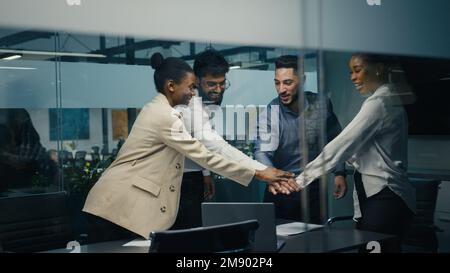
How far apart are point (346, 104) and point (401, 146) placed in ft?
1.58

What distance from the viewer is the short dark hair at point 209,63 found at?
3.46 meters

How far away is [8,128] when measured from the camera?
10.2 ft

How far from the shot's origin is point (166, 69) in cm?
338

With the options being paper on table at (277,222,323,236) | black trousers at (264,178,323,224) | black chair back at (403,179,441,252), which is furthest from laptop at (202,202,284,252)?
black chair back at (403,179,441,252)

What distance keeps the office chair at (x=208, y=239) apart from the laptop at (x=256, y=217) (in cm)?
14

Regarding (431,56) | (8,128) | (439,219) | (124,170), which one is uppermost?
(431,56)

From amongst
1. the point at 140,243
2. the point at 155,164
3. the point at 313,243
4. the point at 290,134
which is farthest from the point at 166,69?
the point at 313,243

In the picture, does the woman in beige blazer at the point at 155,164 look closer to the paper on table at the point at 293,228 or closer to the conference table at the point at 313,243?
the conference table at the point at 313,243

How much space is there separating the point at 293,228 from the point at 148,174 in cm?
98

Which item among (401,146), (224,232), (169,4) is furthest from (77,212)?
(401,146)

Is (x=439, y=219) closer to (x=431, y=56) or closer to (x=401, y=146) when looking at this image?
(x=401, y=146)

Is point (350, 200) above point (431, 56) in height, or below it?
below

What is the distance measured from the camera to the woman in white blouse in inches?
148
